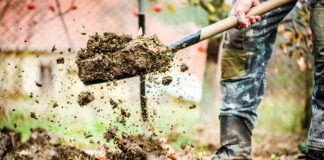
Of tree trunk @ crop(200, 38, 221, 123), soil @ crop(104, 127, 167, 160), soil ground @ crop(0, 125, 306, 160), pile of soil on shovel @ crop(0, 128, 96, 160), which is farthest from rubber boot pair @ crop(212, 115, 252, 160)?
tree trunk @ crop(200, 38, 221, 123)

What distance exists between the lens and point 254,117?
6.18 feet

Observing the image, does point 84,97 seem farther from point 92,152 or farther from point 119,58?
point 92,152

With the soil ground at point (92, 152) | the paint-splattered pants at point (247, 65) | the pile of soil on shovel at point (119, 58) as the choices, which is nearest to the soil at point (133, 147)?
the soil ground at point (92, 152)

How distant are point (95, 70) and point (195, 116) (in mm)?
2853

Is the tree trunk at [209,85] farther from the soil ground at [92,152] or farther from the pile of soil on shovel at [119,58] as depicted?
the pile of soil on shovel at [119,58]

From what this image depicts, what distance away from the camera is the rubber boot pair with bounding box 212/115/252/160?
5.82ft

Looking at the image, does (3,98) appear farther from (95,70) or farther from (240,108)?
(240,108)

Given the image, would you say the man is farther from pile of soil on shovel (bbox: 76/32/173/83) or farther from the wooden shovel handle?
pile of soil on shovel (bbox: 76/32/173/83)

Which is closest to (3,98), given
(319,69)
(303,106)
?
(319,69)

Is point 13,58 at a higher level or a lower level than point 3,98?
higher

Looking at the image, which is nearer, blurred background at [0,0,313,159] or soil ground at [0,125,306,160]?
soil ground at [0,125,306,160]

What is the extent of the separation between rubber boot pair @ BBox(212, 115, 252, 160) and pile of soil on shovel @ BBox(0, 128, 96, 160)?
80cm

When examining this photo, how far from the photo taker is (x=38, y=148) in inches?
81.7

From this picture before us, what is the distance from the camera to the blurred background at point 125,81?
241 centimetres
